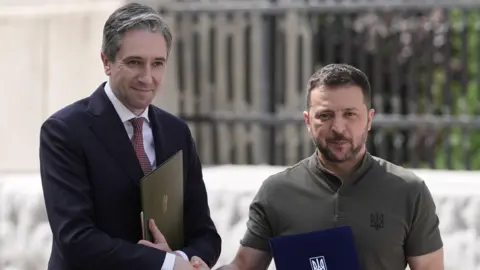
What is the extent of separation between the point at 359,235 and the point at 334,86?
1.53ft

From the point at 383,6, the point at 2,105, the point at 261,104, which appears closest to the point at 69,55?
the point at 2,105

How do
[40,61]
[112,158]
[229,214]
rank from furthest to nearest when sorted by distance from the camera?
[40,61] → [229,214] → [112,158]

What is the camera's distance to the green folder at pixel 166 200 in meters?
3.17

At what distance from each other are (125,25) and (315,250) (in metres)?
0.88

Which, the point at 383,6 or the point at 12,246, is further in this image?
the point at 383,6

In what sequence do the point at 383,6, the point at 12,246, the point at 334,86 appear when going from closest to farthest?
1. the point at 334,86
2. the point at 12,246
3. the point at 383,6

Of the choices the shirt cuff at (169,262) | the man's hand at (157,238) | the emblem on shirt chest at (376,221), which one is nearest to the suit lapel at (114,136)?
the man's hand at (157,238)

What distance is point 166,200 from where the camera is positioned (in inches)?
129

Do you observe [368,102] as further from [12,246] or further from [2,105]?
[2,105]

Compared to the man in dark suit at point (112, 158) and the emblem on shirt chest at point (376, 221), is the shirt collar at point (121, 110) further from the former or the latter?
the emblem on shirt chest at point (376, 221)

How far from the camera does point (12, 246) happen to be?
5852 millimetres

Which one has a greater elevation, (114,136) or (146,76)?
(146,76)

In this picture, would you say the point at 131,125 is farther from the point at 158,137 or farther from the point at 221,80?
the point at 221,80

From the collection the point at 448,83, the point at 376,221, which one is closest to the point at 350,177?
the point at 376,221
